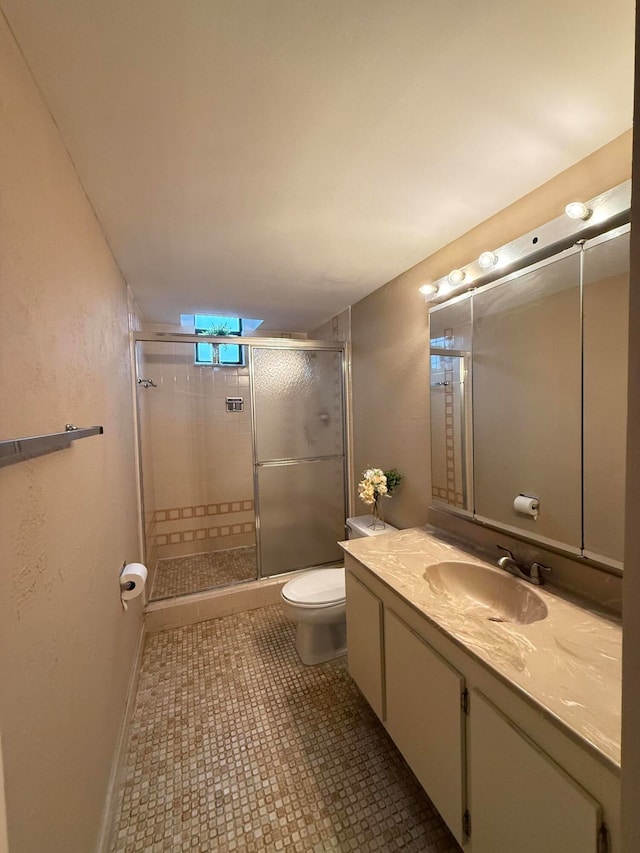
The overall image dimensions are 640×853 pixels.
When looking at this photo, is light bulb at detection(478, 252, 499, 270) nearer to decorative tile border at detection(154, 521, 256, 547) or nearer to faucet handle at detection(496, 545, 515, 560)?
faucet handle at detection(496, 545, 515, 560)

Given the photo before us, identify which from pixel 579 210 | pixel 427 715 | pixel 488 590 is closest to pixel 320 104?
pixel 579 210

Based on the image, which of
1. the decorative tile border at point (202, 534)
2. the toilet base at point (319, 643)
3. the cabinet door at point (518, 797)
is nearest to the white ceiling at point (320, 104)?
the cabinet door at point (518, 797)

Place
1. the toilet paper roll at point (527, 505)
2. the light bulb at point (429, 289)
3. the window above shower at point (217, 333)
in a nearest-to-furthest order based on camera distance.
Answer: the toilet paper roll at point (527, 505) < the light bulb at point (429, 289) < the window above shower at point (217, 333)

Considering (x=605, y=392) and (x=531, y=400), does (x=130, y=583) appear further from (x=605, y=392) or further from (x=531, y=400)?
(x=605, y=392)

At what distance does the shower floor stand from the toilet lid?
0.82 meters

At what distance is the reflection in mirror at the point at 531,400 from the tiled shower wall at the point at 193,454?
89.1 inches

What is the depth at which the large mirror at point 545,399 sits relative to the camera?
1.12 m

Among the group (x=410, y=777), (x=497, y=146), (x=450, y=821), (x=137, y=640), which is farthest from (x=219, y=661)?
(x=497, y=146)

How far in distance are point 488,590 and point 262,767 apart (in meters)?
1.21

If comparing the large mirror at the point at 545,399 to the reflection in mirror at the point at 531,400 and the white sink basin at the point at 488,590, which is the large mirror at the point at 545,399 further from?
the white sink basin at the point at 488,590

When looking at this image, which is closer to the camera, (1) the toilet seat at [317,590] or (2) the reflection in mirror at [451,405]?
(2) the reflection in mirror at [451,405]

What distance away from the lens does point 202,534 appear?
3.35m

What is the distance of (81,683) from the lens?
0.99m

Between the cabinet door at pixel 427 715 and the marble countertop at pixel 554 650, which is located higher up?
the marble countertop at pixel 554 650
